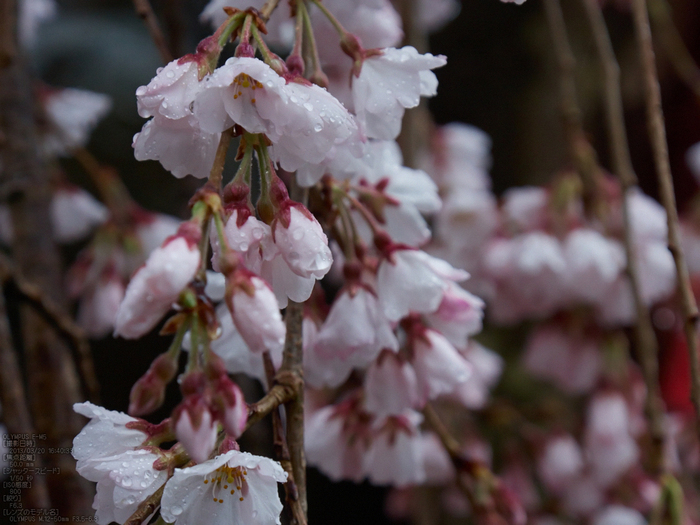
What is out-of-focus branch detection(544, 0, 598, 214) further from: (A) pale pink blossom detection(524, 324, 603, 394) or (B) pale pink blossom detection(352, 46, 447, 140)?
(B) pale pink blossom detection(352, 46, 447, 140)

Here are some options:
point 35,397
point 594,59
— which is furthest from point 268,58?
point 594,59

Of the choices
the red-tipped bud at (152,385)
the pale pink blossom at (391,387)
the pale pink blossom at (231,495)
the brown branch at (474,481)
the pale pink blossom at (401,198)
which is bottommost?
the brown branch at (474,481)

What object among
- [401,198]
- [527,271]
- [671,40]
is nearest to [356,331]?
[401,198]

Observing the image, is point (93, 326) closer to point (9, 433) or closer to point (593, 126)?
point (9, 433)

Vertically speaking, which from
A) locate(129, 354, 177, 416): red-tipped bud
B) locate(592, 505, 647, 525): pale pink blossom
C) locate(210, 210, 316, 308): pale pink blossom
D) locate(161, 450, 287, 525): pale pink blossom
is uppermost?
locate(210, 210, 316, 308): pale pink blossom

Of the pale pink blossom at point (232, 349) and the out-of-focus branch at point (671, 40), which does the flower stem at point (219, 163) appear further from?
the out-of-focus branch at point (671, 40)

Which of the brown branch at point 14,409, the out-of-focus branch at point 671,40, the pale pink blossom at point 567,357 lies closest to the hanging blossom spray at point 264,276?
the brown branch at point 14,409

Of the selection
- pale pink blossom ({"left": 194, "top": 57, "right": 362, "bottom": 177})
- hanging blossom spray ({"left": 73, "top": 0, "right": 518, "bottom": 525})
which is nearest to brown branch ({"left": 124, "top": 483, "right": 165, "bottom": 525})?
hanging blossom spray ({"left": 73, "top": 0, "right": 518, "bottom": 525})
